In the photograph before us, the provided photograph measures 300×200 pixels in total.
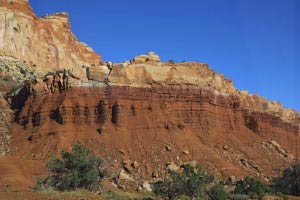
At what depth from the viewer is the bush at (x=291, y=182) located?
54.8 metres

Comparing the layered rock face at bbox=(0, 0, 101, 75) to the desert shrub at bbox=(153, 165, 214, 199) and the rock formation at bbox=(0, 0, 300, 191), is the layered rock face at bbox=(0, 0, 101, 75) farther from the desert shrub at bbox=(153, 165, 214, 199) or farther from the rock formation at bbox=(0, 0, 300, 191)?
the desert shrub at bbox=(153, 165, 214, 199)

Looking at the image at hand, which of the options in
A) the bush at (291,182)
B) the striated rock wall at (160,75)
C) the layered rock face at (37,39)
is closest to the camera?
the bush at (291,182)

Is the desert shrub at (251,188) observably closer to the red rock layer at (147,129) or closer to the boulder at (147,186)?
the red rock layer at (147,129)

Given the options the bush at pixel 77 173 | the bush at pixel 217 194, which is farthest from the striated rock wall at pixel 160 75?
the bush at pixel 217 194

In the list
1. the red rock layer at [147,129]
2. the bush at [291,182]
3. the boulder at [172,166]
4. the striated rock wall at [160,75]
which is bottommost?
the bush at [291,182]

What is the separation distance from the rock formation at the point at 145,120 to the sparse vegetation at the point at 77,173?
15.0 m

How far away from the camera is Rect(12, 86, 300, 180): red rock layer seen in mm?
59875

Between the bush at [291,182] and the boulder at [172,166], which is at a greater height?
the boulder at [172,166]

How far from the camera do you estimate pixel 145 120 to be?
211 feet

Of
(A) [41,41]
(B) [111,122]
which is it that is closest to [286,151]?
(B) [111,122]

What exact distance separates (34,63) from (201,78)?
36.6 metres

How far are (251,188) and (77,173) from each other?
1762cm

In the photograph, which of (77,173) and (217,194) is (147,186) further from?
(77,173)

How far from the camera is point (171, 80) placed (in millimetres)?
69000
